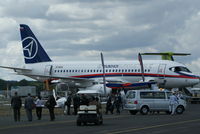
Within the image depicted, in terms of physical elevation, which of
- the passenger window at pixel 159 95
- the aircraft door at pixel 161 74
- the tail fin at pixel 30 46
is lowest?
the passenger window at pixel 159 95

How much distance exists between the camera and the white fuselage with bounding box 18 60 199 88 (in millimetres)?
54812

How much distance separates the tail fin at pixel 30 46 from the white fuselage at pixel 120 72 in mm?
1329

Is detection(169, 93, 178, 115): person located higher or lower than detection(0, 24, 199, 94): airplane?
lower

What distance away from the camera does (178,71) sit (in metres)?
55.0

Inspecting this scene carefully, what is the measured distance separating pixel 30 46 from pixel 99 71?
10.7 m

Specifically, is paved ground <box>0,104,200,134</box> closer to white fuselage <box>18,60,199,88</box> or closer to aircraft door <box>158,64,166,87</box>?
aircraft door <box>158,64,166,87</box>

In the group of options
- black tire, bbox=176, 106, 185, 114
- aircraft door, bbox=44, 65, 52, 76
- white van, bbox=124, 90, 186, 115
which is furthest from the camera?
aircraft door, bbox=44, 65, 52, 76

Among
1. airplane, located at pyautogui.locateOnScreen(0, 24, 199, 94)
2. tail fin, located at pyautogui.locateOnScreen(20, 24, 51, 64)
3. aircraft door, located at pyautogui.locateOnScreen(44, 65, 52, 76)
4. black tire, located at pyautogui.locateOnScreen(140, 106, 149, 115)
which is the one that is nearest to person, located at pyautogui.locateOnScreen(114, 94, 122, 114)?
black tire, located at pyautogui.locateOnScreen(140, 106, 149, 115)

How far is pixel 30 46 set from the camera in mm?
65750

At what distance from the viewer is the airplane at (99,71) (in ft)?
180

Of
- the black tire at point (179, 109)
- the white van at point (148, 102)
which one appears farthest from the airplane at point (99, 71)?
the black tire at point (179, 109)

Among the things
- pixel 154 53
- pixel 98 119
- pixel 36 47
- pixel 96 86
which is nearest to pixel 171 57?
pixel 154 53

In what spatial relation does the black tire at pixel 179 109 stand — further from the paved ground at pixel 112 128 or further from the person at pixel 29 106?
the person at pixel 29 106

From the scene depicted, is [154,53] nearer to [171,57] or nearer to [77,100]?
[171,57]
